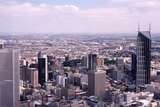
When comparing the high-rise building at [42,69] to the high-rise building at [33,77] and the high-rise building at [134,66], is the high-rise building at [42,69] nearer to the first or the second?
the high-rise building at [33,77]

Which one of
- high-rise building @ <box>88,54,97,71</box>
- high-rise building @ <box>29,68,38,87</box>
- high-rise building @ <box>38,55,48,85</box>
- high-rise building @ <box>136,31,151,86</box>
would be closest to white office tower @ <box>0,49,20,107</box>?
high-rise building @ <box>29,68,38,87</box>

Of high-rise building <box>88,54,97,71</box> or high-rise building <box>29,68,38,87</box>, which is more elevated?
high-rise building <box>88,54,97,71</box>

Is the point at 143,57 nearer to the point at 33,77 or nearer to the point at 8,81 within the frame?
the point at 33,77

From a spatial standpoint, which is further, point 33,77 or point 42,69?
point 42,69

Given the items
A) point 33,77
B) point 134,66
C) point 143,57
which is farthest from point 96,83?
point 143,57

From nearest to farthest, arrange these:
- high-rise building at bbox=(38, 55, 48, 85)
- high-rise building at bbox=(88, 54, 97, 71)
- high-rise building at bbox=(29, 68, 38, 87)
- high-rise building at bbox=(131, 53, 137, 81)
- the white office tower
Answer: the white office tower, high-rise building at bbox=(29, 68, 38, 87), high-rise building at bbox=(38, 55, 48, 85), high-rise building at bbox=(88, 54, 97, 71), high-rise building at bbox=(131, 53, 137, 81)

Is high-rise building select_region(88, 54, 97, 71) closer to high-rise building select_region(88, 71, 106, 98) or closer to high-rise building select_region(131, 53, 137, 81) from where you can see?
high-rise building select_region(88, 71, 106, 98)
